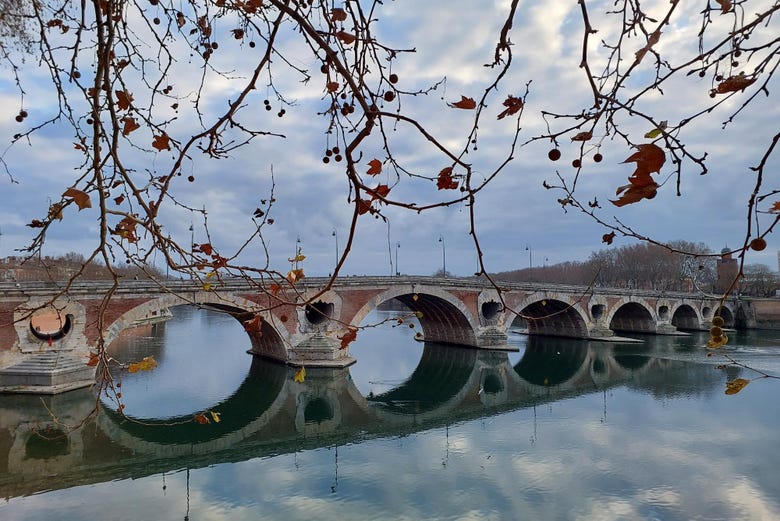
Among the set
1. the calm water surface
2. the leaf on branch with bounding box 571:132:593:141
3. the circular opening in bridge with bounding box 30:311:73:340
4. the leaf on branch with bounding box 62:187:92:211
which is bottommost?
the calm water surface

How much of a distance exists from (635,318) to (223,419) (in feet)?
136

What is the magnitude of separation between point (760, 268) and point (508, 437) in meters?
85.7

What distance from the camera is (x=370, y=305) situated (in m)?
30.0

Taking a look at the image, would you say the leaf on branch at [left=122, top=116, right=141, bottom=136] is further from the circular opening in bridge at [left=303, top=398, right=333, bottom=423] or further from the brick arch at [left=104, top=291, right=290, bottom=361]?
the circular opening in bridge at [left=303, top=398, right=333, bottom=423]

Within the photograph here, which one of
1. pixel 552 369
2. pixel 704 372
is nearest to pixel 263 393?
pixel 552 369

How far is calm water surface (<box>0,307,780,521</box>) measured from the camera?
11.5 m

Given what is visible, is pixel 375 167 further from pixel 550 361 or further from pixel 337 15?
pixel 550 361

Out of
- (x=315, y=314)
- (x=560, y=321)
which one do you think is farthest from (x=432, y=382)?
(x=560, y=321)

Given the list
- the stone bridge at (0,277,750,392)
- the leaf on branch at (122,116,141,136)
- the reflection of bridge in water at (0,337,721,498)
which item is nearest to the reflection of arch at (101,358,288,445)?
the reflection of bridge in water at (0,337,721,498)

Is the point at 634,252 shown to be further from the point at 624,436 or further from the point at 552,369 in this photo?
the point at 624,436

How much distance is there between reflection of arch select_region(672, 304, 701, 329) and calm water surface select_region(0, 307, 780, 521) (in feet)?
86.8

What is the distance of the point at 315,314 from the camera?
2892 centimetres

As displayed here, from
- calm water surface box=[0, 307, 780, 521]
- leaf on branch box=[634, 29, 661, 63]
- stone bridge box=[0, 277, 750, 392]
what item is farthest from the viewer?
stone bridge box=[0, 277, 750, 392]

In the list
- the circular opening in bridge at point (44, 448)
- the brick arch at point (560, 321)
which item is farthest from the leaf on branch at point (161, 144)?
the brick arch at point (560, 321)
